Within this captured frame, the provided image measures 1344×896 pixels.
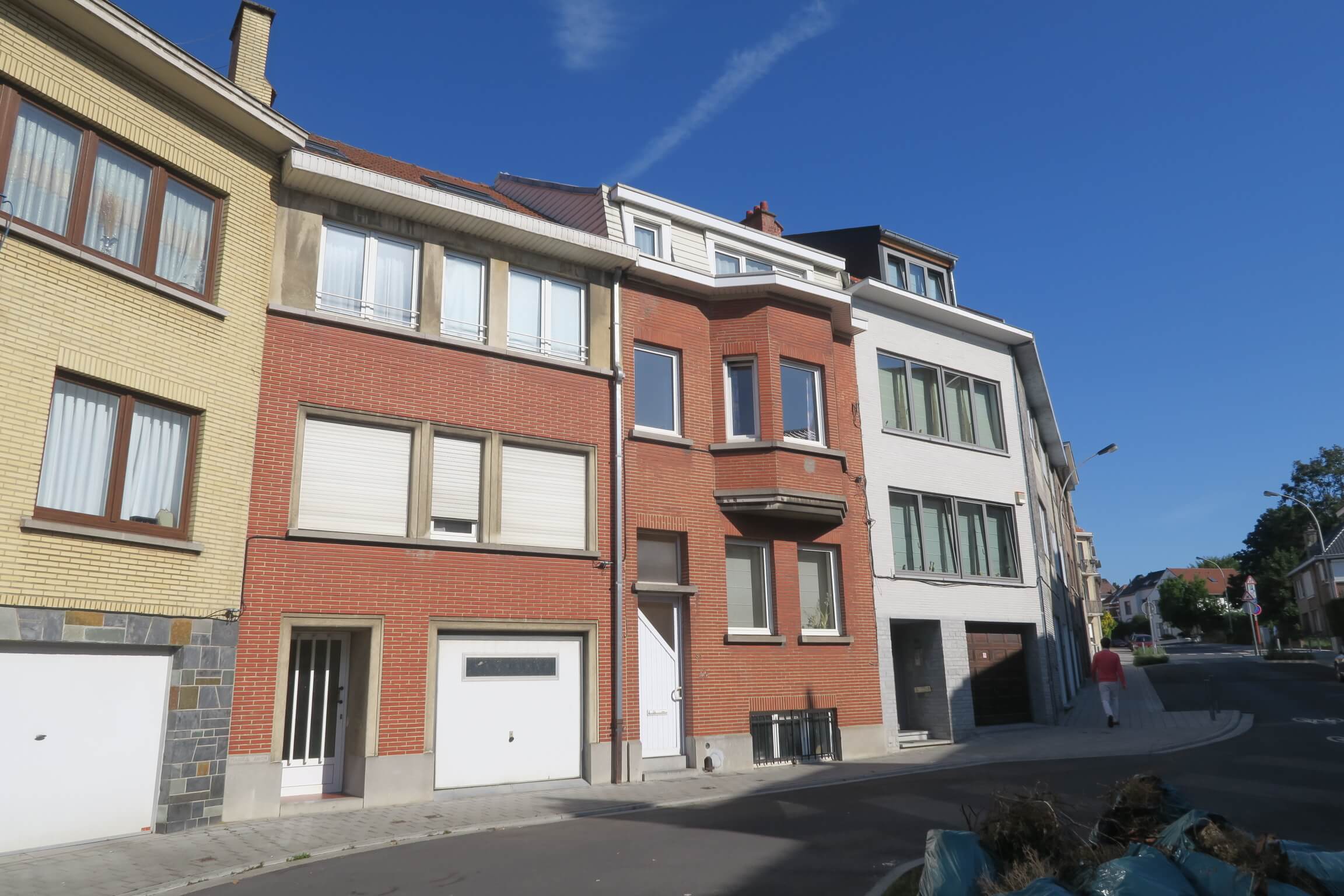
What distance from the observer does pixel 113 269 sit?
34.9 feet

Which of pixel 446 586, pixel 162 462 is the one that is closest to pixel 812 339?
pixel 446 586

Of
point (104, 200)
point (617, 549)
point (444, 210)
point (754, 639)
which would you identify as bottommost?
point (754, 639)

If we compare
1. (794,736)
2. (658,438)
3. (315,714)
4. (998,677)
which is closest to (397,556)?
(315,714)

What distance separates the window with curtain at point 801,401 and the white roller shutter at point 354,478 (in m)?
7.05

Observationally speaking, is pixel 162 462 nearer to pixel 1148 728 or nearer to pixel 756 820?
pixel 756 820

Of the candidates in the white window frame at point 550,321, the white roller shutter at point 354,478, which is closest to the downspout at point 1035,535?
the white window frame at point 550,321

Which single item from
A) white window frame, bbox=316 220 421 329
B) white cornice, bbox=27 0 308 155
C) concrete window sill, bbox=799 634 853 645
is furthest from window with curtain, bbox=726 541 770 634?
white cornice, bbox=27 0 308 155

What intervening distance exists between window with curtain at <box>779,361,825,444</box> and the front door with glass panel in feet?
27.9

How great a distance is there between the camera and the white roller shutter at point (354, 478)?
41.6 feet

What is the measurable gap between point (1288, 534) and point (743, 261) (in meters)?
77.5

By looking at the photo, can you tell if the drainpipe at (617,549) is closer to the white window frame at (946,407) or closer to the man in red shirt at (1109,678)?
the white window frame at (946,407)

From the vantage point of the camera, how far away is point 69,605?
973cm

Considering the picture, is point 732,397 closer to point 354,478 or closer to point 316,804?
point 354,478

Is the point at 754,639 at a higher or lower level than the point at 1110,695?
higher
